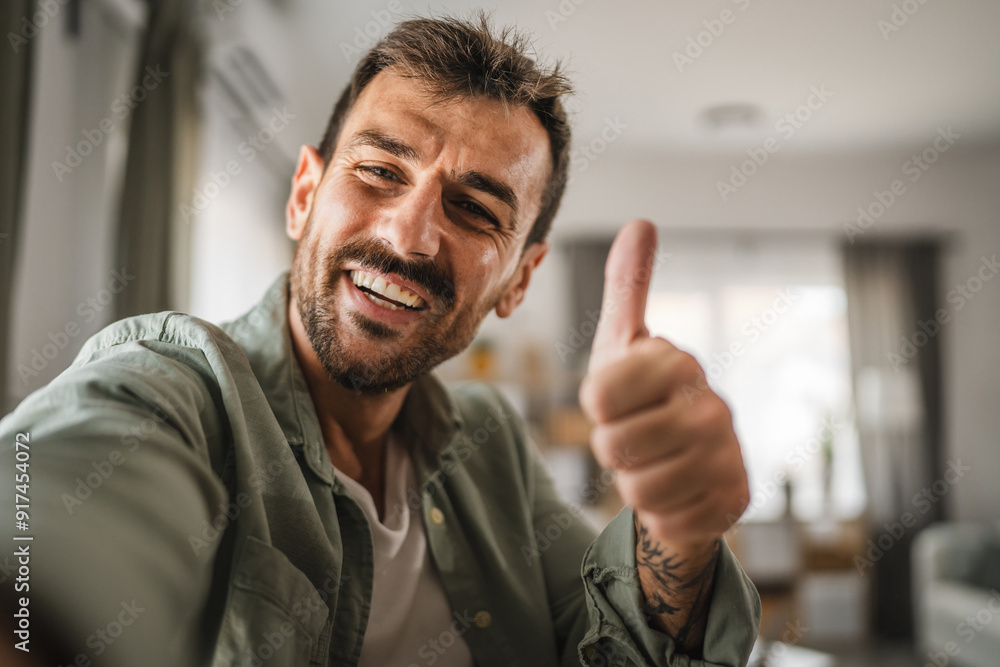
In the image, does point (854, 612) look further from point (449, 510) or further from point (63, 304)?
point (63, 304)

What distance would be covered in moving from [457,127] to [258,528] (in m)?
0.50

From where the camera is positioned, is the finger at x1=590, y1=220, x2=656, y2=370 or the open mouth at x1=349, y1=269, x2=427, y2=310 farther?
the open mouth at x1=349, y1=269, x2=427, y2=310

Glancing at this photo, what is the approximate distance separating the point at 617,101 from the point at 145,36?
2.13 metres

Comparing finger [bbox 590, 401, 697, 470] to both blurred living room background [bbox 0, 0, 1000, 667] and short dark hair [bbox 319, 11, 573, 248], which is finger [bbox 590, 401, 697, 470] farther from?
blurred living room background [bbox 0, 0, 1000, 667]

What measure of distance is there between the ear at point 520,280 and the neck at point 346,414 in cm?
21

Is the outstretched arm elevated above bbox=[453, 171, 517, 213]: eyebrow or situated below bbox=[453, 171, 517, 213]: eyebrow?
below

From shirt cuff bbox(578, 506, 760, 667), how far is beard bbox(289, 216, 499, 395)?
1.06 ft

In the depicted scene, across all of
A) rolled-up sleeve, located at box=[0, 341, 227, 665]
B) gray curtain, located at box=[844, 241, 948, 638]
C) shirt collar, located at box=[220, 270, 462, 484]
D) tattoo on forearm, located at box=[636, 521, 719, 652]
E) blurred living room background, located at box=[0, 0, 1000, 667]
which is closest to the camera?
rolled-up sleeve, located at box=[0, 341, 227, 665]

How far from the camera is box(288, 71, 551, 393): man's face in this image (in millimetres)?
753

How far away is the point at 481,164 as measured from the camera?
2.52ft

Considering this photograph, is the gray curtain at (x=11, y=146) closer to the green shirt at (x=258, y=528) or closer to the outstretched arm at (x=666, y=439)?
the green shirt at (x=258, y=528)

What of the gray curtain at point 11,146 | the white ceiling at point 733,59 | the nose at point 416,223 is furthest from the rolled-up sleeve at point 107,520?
the white ceiling at point 733,59

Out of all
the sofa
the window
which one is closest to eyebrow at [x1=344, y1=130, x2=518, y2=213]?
the sofa

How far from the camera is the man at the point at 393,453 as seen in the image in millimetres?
426
